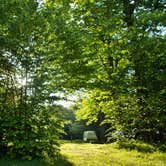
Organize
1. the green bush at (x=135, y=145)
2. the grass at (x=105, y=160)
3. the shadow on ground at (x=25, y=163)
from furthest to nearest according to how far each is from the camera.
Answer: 1. the green bush at (x=135, y=145)
2. the grass at (x=105, y=160)
3. the shadow on ground at (x=25, y=163)

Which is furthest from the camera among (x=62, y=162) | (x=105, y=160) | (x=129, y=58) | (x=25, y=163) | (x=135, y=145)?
(x=129, y=58)

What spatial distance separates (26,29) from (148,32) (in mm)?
8377

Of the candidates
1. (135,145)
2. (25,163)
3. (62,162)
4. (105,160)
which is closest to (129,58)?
(135,145)

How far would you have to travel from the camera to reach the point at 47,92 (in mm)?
11250

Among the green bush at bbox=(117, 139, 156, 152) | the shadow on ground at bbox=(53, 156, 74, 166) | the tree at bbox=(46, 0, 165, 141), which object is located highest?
the tree at bbox=(46, 0, 165, 141)

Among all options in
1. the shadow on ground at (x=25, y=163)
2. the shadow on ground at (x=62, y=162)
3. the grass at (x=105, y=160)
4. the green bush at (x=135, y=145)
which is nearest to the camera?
the shadow on ground at (x=25, y=163)

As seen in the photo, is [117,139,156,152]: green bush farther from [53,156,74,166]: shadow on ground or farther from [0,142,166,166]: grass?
[53,156,74,166]: shadow on ground

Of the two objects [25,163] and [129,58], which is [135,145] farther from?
[25,163]

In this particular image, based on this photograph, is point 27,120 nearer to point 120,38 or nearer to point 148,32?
point 120,38

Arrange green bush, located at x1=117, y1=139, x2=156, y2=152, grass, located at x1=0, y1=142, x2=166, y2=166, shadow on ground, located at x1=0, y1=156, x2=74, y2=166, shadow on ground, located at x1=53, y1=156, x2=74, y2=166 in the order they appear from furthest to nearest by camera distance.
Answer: green bush, located at x1=117, y1=139, x2=156, y2=152 → shadow on ground, located at x1=53, y1=156, x2=74, y2=166 → grass, located at x1=0, y1=142, x2=166, y2=166 → shadow on ground, located at x1=0, y1=156, x2=74, y2=166

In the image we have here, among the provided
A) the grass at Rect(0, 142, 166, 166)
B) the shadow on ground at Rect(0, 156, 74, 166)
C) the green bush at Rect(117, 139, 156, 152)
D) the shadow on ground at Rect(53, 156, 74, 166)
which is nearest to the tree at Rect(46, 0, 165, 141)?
the green bush at Rect(117, 139, 156, 152)

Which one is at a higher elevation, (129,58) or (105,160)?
(129,58)

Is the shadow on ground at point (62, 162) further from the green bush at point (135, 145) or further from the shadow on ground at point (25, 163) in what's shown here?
the green bush at point (135, 145)

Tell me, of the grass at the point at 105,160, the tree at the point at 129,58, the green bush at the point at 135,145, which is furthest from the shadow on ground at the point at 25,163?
the green bush at the point at 135,145
